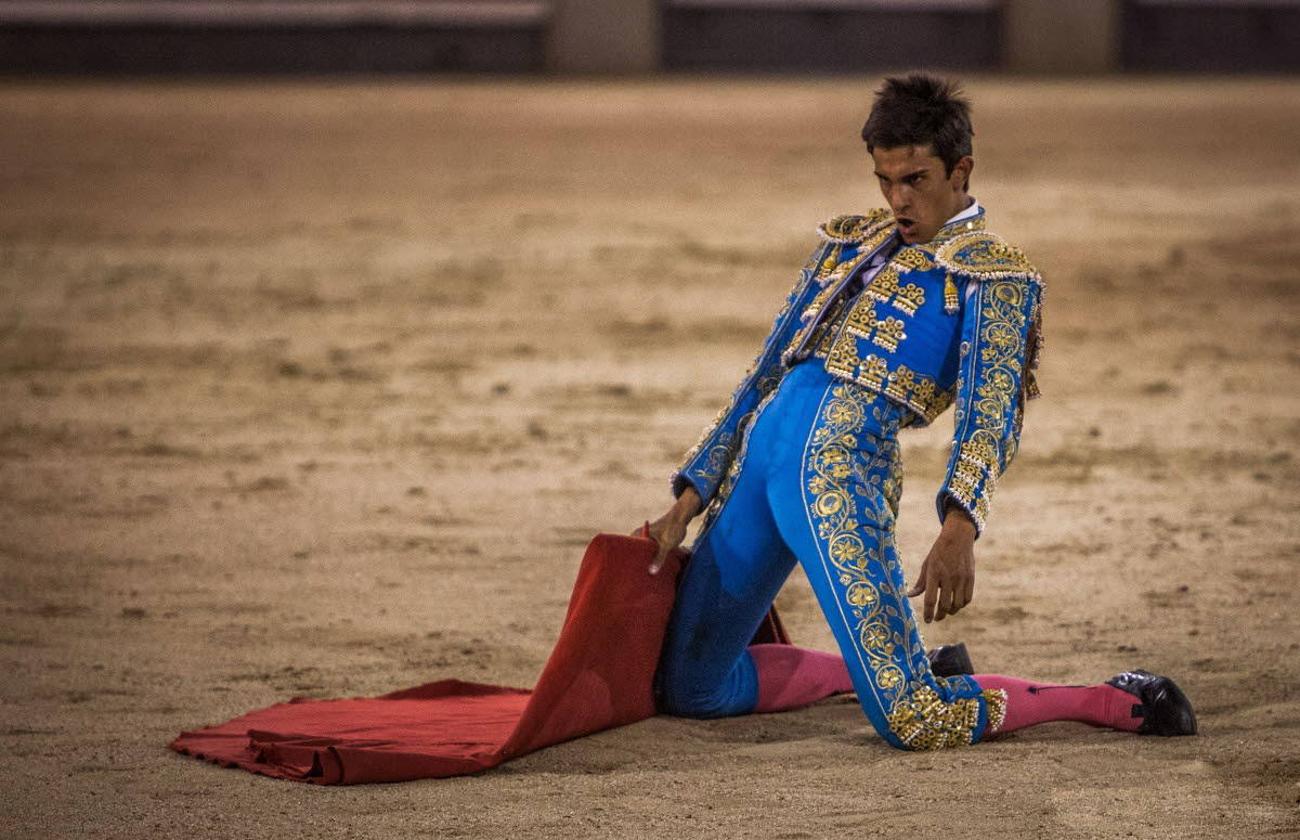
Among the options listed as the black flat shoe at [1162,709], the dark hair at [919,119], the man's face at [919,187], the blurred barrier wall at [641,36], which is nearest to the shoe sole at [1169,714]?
the black flat shoe at [1162,709]

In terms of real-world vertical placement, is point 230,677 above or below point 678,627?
below

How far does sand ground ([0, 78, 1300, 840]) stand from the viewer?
3670mm

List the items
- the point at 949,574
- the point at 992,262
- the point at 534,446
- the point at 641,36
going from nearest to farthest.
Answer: the point at 949,574 → the point at 992,262 → the point at 534,446 → the point at 641,36

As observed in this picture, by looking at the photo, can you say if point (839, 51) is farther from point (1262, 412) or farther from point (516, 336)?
point (1262, 412)

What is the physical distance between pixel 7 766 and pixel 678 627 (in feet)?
4.34

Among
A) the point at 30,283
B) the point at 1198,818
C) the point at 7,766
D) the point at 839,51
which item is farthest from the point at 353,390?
the point at 839,51

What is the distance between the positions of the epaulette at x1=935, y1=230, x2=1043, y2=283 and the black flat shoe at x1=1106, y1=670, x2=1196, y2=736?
2.84 feet

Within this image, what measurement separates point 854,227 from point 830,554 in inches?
26.8

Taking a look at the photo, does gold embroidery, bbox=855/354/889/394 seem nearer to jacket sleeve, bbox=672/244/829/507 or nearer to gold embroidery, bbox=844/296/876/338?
gold embroidery, bbox=844/296/876/338

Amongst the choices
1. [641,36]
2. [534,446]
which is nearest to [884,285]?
[534,446]

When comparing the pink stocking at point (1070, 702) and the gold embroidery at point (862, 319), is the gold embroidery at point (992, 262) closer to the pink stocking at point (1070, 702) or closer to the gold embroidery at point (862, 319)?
the gold embroidery at point (862, 319)

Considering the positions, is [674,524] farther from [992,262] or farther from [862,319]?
[992,262]

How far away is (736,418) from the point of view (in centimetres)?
389

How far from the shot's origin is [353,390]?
27.0ft
